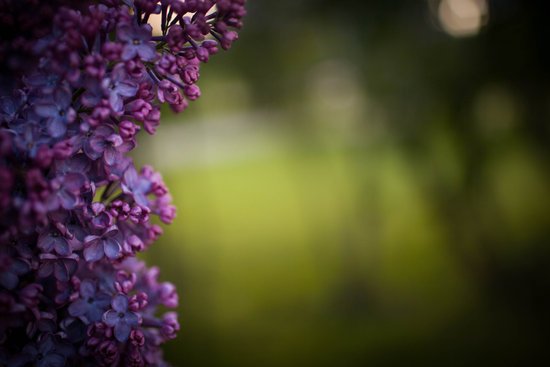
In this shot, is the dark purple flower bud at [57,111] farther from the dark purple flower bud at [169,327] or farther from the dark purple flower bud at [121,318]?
the dark purple flower bud at [169,327]

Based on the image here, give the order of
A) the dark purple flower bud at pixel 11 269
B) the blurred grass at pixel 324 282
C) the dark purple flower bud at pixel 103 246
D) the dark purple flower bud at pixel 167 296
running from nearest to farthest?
1. the dark purple flower bud at pixel 11 269
2. the dark purple flower bud at pixel 103 246
3. the dark purple flower bud at pixel 167 296
4. the blurred grass at pixel 324 282

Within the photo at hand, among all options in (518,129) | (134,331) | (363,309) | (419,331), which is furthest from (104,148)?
(363,309)

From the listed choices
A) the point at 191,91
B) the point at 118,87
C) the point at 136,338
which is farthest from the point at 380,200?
the point at 118,87

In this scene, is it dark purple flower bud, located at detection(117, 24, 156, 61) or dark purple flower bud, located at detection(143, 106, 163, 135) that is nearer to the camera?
dark purple flower bud, located at detection(117, 24, 156, 61)

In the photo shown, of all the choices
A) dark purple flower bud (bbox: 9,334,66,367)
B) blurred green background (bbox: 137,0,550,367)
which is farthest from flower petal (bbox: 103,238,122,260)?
blurred green background (bbox: 137,0,550,367)

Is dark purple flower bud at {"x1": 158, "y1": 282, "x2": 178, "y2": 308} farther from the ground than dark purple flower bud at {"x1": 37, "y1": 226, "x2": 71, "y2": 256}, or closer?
closer

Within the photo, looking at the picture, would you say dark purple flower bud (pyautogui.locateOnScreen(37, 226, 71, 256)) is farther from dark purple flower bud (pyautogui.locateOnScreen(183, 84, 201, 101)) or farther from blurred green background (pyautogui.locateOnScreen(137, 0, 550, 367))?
blurred green background (pyautogui.locateOnScreen(137, 0, 550, 367))

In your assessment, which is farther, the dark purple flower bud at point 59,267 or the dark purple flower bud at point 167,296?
the dark purple flower bud at point 167,296

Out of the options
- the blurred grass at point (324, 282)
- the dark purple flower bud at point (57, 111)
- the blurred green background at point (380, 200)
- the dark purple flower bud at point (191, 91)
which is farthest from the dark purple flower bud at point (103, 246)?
the blurred grass at point (324, 282)
